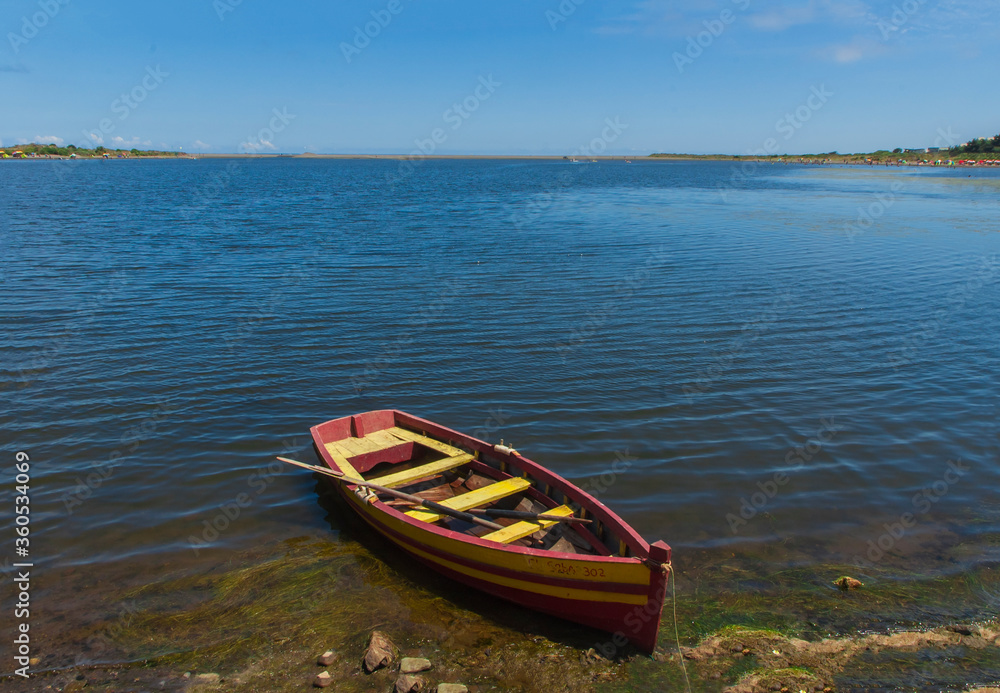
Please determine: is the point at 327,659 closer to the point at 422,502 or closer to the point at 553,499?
the point at 422,502

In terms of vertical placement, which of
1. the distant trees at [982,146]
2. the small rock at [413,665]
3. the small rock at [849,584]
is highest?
the distant trees at [982,146]

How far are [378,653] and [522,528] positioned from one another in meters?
2.58

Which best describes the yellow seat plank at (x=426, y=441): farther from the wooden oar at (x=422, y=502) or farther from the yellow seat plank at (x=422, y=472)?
the wooden oar at (x=422, y=502)

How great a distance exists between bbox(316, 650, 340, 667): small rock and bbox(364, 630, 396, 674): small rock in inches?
17.7

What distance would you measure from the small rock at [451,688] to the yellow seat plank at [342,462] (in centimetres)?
404

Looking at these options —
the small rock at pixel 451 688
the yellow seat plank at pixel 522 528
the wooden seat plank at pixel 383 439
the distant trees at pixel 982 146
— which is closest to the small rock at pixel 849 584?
the yellow seat plank at pixel 522 528

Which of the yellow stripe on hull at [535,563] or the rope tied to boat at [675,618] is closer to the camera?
the rope tied to boat at [675,618]

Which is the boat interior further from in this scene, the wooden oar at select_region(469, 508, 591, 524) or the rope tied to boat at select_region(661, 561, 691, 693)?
the rope tied to boat at select_region(661, 561, 691, 693)

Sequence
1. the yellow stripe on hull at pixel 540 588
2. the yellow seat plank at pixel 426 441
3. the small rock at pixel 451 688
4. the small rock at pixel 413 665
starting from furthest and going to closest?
the yellow seat plank at pixel 426 441 < the yellow stripe on hull at pixel 540 588 < the small rock at pixel 413 665 < the small rock at pixel 451 688

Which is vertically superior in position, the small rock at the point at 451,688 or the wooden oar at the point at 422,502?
the wooden oar at the point at 422,502

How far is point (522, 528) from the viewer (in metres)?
9.02

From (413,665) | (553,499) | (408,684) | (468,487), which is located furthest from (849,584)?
(408,684)

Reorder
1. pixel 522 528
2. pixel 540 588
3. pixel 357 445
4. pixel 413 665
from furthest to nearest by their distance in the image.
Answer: pixel 357 445, pixel 522 528, pixel 540 588, pixel 413 665

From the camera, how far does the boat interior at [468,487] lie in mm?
9000
